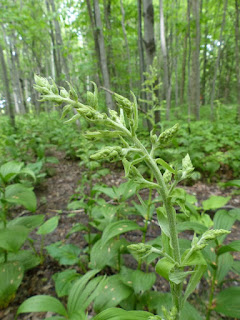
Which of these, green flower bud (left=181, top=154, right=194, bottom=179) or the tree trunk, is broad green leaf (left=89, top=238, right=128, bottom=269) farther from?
the tree trunk

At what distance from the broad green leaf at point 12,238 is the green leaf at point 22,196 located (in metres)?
0.24

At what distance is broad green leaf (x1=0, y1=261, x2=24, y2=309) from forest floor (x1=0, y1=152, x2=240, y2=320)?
0.22m

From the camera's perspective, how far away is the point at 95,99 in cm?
88

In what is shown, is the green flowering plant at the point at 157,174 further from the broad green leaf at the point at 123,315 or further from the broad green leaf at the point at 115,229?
the broad green leaf at the point at 115,229

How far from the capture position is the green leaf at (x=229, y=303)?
139cm

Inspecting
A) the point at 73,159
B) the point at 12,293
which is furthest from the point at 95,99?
the point at 73,159

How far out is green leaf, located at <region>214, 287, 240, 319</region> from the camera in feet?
4.57

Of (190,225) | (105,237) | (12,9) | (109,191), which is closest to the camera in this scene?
(190,225)

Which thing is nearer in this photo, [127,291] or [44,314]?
[127,291]

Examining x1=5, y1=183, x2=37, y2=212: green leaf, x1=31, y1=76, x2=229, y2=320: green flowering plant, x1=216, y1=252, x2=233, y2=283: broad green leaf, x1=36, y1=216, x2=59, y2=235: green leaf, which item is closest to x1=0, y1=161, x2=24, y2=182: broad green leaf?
x1=5, y1=183, x2=37, y2=212: green leaf

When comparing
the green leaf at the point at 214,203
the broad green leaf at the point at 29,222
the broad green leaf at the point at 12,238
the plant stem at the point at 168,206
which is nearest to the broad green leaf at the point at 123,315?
the plant stem at the point at 168,206

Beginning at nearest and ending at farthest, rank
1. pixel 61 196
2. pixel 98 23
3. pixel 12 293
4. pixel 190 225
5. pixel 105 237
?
pixel 190 225 < pixel 105 237 < pixel 12 293 < pixel 61 196 < pixel 98 23

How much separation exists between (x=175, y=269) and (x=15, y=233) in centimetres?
166

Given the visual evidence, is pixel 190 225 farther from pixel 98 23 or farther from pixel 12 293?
Result: pixel 98 23
